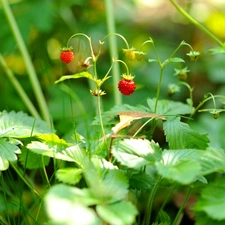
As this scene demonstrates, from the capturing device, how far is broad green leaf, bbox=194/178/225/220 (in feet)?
2.29

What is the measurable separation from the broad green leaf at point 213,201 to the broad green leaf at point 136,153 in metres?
0.10

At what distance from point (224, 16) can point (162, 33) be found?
412 millimetres

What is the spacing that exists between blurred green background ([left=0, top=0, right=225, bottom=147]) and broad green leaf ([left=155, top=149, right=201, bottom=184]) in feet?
1.91

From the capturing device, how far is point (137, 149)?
2.64ft

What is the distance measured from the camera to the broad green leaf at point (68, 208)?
59 centimetres

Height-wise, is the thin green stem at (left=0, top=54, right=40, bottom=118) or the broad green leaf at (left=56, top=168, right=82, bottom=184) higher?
the broad green leaf at (left=56, top=168, right=82, bottom=184)

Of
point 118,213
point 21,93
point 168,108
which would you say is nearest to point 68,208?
point 118,213

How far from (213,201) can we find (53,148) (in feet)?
0.96

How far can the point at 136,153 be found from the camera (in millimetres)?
798

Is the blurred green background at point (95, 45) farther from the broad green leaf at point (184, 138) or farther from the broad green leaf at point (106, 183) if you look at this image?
the broad green leaf at point (106, 183)

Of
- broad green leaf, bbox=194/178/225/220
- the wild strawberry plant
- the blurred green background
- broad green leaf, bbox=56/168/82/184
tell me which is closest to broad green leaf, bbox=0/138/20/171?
the wild strawberry plant

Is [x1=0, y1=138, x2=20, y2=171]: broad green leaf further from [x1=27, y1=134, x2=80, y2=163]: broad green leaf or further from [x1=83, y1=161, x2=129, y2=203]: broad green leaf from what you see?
[x1=83, y1=161, x2=129, y2=203]: broad green leaf

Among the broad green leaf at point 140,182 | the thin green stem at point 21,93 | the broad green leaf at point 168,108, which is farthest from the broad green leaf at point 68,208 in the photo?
the thin green stem at point 21,93

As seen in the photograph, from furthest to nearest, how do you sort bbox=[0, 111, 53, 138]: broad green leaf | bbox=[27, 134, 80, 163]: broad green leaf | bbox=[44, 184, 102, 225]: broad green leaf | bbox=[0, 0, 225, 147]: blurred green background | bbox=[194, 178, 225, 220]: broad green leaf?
bbox=[0, 0, 225, 147]: blurred green background, bbox=[0, 111, 53, 138]: broad green leaf, bbox=[27, 134, 80, 163]: broad green leaf, bbox=[194, 178, 225, 220]: broad green leaf, bbox=[44, 184, 102, 225]: broad green leaf
